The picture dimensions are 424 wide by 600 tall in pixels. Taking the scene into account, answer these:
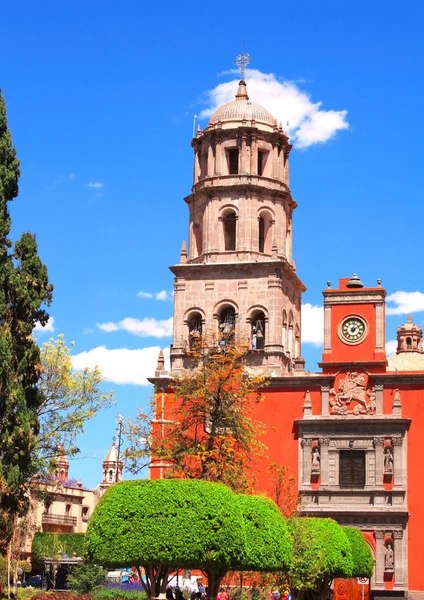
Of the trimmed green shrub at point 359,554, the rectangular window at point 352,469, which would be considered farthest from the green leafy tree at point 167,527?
the rectangular window at point 352,469

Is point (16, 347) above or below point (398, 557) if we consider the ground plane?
above

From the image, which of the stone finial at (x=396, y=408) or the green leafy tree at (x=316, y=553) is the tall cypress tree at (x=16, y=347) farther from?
the stone finial at (x=396, y=408)

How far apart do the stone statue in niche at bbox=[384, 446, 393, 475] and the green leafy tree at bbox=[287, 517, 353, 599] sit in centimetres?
764

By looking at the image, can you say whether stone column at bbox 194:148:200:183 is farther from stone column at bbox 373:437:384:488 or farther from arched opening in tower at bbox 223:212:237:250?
stone column at bbox 373:437:384:488

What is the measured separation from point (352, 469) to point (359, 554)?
6.71 m

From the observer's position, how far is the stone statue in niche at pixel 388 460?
47500 mm

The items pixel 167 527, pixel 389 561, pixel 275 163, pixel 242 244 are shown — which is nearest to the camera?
pixel 167 527

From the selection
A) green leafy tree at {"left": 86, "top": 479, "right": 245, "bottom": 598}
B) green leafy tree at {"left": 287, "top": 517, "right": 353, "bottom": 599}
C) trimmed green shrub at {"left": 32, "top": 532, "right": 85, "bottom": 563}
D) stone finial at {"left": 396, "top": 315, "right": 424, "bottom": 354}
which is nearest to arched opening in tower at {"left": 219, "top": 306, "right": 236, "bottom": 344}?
green leafy tree at {"left": 287, "top": 517, "right": 353, "bottom": 599}

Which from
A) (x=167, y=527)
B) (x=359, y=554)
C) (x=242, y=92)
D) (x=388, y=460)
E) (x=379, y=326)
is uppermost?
(x=242, y=92)

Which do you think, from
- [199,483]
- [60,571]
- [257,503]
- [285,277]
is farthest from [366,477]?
[199,483]

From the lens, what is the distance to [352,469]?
4828 cm

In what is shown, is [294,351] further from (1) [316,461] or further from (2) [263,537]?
(2) [263,537]

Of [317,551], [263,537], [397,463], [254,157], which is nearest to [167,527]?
[263,537]

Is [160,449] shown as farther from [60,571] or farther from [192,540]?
[192,540]
